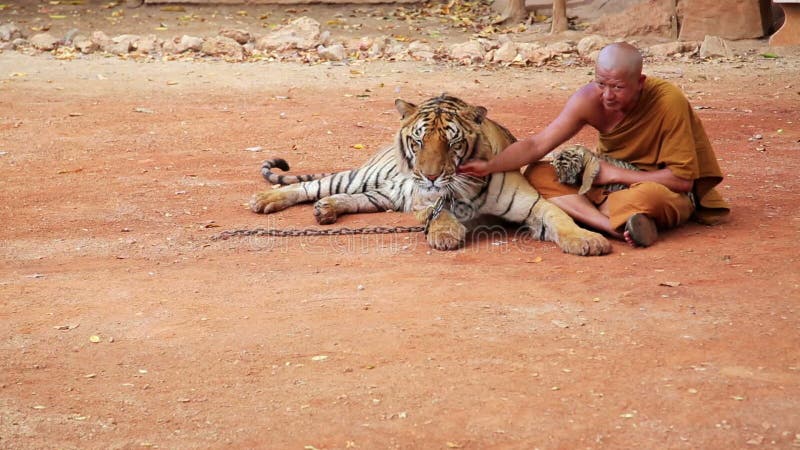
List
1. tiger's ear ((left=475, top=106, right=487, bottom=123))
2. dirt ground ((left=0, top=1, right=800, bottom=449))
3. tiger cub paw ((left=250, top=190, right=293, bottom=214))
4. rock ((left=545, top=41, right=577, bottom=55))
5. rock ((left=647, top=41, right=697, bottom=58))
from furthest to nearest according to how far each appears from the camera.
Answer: rock ((left=545, top=41, right=577, bottom=55))
rock ((left=647, top=41, right=697, bottom=58))
tiger cub paw ((left=250, top=190, right=293, bottom=214))
tiger's ear ((left=475, top=106, right=487, bottom=123))
dirt ground ((left=0, top=1, right=800, bottom=449))

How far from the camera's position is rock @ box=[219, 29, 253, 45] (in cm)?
1249

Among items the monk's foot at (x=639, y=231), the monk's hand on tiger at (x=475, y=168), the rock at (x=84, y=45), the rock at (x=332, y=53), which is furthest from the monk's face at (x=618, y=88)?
the rock at (x=84, y=45)

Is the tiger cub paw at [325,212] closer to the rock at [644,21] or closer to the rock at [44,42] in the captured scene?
the rock at [644,21]

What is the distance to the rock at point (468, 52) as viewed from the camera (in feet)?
38.0

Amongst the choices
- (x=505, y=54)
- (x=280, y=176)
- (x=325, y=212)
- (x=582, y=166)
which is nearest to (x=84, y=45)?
(x=505, y=54)

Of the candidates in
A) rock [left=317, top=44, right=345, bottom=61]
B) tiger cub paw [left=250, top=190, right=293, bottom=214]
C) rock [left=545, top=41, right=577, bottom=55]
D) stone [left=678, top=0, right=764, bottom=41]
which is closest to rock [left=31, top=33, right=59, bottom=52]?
rock [left=317, top=44, right=345, bottom=61]

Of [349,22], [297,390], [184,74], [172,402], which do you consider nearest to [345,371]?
[297,390]

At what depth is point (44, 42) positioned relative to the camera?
1227 centimetres

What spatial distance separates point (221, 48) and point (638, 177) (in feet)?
25.0

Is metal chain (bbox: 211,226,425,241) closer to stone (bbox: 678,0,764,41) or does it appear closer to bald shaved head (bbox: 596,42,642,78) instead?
bald shaved head (bbox: 596,42,642,78)

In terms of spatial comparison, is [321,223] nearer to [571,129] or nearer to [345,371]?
[571,129]

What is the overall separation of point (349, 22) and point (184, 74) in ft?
11.2

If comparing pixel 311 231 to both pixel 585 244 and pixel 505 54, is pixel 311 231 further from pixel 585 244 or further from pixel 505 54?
pixel 505 54

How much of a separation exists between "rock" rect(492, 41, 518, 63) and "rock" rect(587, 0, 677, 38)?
135 centimetres
